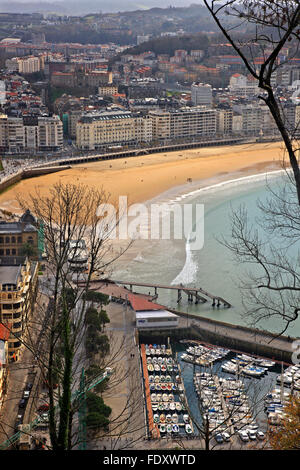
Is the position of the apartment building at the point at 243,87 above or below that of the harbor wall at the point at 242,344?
above

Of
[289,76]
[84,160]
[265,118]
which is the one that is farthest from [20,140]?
[289,76]

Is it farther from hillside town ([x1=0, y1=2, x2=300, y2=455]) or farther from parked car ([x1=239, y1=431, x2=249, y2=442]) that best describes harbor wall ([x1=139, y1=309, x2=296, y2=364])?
parked car ([x1=239, y1=431, x2=249, y2=442])

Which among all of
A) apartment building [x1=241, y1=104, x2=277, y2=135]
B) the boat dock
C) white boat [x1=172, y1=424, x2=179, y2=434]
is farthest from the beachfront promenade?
apartment building [x1=241, y1=104, x2=277, y2=135]

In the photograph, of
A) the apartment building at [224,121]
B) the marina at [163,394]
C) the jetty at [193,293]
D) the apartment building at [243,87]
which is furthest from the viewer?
the apartment building at [243,87]

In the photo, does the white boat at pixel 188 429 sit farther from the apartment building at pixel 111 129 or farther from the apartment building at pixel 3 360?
the apartment building at pixel 111 129

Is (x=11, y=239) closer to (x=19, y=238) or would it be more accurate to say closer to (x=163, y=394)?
(x=19, y=238)

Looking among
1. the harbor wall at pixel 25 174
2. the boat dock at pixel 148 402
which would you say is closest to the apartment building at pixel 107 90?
the harbor wall at pixel 25 174

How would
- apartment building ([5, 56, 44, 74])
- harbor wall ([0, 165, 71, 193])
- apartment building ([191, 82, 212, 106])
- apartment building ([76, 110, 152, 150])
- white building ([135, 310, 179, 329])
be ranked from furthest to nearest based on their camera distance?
apartment building ([5, 56, 44, 74]) < apartment building ([191, 82, 212, 106]) < apartment building ([76, 110, 152, 150]) < harbor wall ([0, 165, 71, 193]) < white building ([135, 310, 179, 329])
